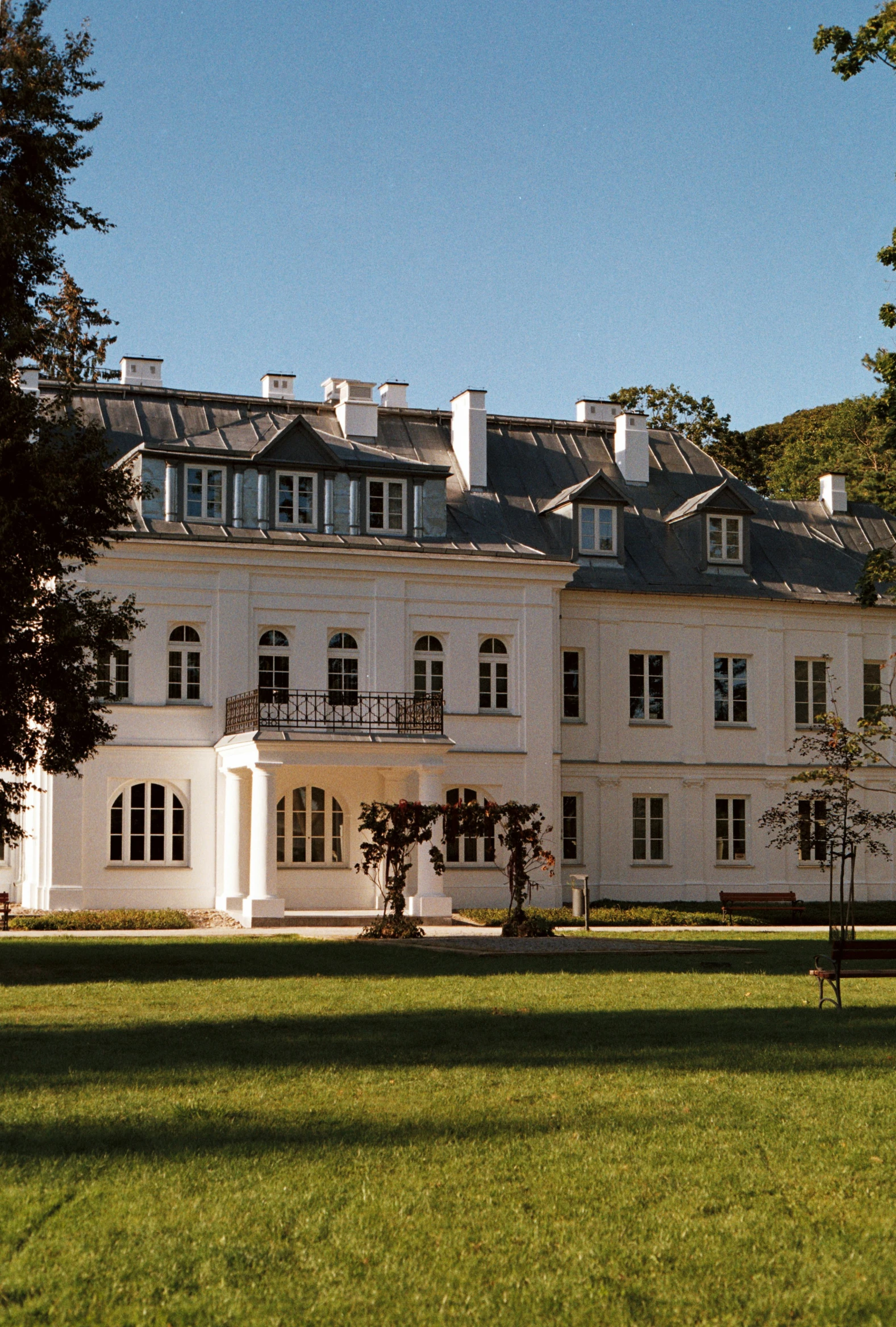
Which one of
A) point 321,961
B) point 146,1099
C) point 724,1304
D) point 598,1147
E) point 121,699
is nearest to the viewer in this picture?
point 724,1304

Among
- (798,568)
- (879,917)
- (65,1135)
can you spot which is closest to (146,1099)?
(65,1135)

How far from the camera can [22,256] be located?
18531mm

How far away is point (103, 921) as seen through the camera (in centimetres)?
2658

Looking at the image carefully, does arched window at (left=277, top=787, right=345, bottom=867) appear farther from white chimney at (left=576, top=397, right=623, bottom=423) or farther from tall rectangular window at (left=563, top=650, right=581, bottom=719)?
white chimney at (left=576, top=397, right=623, bottom=423)

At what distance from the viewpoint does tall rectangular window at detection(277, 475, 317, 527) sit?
31.5 metres

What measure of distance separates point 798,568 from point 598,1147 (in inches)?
1201

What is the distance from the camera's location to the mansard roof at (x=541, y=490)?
1259 inches

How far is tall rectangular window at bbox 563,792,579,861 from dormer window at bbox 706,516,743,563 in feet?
22.2

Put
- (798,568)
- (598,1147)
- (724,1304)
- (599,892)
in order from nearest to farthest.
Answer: (724,1304)
(598,1147)
(599,892)
(798,568)

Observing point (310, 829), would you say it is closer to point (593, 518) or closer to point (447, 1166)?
point (593, 518)

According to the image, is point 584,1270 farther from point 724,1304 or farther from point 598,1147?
point 598,1147

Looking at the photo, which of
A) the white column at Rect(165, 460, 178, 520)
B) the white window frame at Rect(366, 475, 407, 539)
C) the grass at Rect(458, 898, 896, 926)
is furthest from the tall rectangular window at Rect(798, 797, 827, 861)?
the white column at Rect(165, 460, 178, 520)

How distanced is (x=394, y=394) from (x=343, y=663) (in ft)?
28.2

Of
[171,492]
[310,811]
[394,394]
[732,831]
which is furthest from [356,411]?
[732,831]
